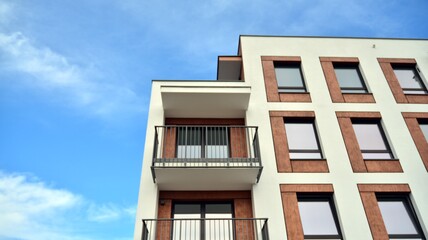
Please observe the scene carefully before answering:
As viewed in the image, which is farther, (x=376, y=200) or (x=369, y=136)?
(x=369, y=136)

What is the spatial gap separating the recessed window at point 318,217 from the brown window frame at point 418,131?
3.34m

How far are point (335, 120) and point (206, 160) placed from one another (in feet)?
15.1

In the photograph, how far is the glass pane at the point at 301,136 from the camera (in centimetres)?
844

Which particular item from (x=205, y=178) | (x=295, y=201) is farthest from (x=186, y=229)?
(x=295, y=201)

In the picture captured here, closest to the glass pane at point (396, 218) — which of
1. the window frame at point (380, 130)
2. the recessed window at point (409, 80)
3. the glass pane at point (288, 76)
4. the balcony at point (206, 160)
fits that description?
the window frame at point (380, 130)

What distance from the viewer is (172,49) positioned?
26.3m

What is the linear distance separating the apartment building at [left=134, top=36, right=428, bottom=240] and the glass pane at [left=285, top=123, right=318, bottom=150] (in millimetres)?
36

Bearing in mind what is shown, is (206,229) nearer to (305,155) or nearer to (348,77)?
(305,155)

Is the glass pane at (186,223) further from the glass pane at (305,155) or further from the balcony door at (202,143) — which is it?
the glass pane at (305,155)

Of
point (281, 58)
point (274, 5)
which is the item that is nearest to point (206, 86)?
point (281, 58)

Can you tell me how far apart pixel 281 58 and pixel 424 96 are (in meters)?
5.18

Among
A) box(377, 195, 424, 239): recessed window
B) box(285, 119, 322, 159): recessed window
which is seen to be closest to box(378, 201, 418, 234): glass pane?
box(377, 195, 424, 239): recessed window

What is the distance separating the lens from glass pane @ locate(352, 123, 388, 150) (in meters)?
8.54

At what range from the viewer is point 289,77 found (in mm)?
10141
